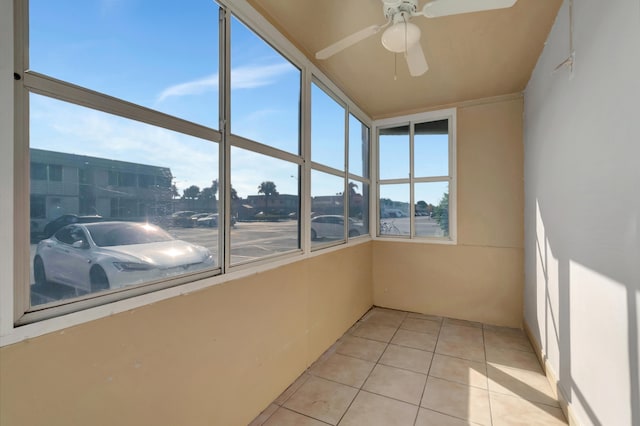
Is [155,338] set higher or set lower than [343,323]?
higher

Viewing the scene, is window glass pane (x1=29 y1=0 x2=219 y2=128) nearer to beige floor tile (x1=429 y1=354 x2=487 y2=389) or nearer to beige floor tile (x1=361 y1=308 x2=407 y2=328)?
beige floor tile (x1=429 y1=354 x2=487 y2=389)

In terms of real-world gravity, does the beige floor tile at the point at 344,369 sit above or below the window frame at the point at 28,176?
below

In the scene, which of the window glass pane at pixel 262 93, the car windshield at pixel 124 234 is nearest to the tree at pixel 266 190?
the window glass pane at pixel 262 93

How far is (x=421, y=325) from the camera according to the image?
11.2 feet

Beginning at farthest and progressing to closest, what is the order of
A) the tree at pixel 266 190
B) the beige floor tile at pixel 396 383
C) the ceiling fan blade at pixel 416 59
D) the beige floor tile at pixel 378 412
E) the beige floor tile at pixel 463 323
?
the beige floor tile at pixel 463 323
the beige floor tile at pixel 396 383
the tree at pixel 266 190
the beige floor tile at pixel 378 412
the ceiling fan blade at pixel 416 59

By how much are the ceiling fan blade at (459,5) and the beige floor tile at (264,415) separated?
2.60 metres

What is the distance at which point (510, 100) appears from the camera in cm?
330

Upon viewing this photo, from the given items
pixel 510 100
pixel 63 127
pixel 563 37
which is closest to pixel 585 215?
pixel 563 37

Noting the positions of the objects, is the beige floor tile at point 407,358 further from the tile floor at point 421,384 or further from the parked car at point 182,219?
the parked car at point 182,219

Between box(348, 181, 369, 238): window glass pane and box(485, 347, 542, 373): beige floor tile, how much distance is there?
1.85m

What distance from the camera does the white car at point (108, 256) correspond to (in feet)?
3.32

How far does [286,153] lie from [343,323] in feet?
6.67

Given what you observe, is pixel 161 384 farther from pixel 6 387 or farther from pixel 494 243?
pixel 494 243

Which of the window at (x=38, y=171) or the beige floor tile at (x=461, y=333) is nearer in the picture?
the window at (x=38, y=171)
